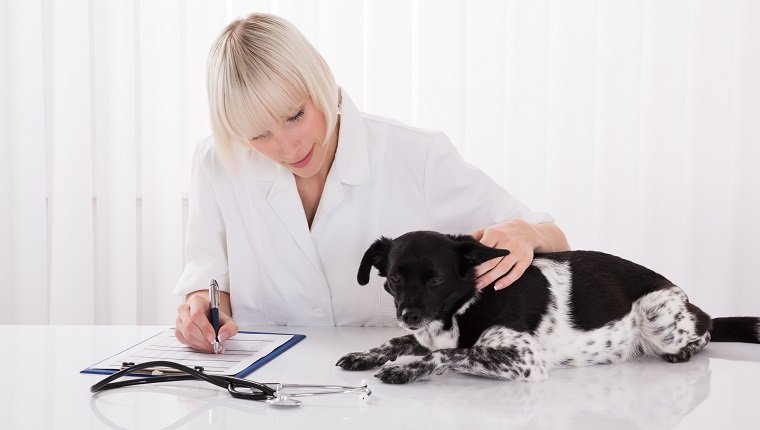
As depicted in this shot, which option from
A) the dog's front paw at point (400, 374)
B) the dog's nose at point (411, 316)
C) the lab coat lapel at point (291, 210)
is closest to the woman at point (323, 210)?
the lab coat lapel at point (291, 210)

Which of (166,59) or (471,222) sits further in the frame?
(166,59)

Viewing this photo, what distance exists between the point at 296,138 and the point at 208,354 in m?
0.61

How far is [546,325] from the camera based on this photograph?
1.51 m

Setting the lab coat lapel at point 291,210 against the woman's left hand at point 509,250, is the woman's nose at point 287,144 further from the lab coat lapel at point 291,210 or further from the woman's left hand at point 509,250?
the woman's left hand at point 509,250

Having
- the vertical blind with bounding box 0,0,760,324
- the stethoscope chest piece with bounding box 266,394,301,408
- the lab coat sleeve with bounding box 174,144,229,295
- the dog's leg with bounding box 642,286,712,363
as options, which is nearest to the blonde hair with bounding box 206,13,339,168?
the lab coat sleeve with bounding box 174,144,229,295

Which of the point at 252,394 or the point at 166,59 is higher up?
the point at 166,59

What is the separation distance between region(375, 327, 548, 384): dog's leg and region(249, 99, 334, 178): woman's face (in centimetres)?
73

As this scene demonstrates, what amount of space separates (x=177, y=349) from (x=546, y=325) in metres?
0.87

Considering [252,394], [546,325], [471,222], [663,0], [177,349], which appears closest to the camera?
[252,394]

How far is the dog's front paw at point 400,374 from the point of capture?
1348 millimetres

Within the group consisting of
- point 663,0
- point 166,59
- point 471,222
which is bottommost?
point 471,222

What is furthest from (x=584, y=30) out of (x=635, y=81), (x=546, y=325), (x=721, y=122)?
(x=546, y=325)

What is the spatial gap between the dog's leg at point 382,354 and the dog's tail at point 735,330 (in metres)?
0.73

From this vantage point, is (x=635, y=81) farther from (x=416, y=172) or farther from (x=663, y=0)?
(x=416, y=172)
